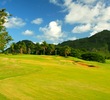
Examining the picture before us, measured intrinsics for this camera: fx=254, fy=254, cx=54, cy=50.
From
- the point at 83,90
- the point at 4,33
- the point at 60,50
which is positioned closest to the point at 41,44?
the point at 60,50

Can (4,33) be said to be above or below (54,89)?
above

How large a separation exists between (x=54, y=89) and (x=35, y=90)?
198 cm

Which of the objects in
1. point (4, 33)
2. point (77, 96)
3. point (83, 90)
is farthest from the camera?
point (4, 33)

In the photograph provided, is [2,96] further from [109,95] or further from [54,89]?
[109,95]

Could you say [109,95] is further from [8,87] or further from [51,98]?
[8,87]

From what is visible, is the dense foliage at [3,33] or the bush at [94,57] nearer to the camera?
the dense foliage at [3,33]

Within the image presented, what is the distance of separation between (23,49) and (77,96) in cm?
14601

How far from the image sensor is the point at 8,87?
2402cm

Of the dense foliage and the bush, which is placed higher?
the dense foliage

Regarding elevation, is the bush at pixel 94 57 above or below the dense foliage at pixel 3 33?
below

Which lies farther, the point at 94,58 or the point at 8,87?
the point at 94,58

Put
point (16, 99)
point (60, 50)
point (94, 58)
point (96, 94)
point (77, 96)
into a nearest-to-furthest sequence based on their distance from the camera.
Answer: point (16, 99), point (77, 96), point (96, 94), point (94, 58), point (60, 50)

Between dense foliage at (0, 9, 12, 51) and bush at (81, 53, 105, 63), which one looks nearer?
dense foliage at (0, 9, 12, 51)

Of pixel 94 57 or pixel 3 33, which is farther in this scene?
pixel 94 57
